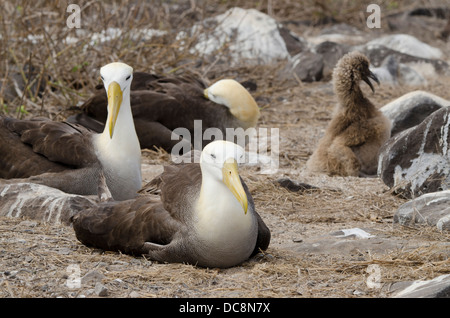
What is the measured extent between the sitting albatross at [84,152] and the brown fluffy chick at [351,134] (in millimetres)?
1988

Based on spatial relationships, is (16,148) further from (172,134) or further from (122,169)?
(172,134)

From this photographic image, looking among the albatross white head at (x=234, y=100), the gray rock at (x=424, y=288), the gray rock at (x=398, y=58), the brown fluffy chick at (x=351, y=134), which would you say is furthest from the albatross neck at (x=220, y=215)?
the gray rock at (x=398, y=58)

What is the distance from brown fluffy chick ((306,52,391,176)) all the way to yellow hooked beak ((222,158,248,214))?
3.03 metres

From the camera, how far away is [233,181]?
4.03 metres

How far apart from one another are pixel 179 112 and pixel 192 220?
3.69 meters

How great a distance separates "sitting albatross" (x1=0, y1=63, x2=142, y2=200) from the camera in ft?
18.9

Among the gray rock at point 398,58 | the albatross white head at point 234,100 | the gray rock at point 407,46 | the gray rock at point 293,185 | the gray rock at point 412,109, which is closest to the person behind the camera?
the gray rock at point 293,185

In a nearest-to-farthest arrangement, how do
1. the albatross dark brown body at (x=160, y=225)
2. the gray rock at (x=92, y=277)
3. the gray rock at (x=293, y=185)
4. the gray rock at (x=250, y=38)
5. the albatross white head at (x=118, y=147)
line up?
1. the gray rock at (x=92, y=277)
2. the albatross dark brown body at (x=160, y=225)
3. the albatross white head at (x=118, y=147)
4. the gray rock at (x=293, y=185)
5. the gray rock at (x=250, y=38)

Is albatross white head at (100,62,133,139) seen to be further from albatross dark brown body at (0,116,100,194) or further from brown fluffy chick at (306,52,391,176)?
brown fluffy chick at (306,52,391,176)

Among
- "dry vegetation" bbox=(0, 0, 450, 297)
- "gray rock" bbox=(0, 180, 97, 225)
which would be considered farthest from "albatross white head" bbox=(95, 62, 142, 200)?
"dry vegetation" bbox=(0, 0, 450, 297)

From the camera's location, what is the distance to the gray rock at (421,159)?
5.81 metres

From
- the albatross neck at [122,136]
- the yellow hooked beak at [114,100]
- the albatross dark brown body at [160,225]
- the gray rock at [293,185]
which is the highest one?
the yellow hooked beak at [114,100]

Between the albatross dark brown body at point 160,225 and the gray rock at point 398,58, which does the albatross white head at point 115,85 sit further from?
the gray rock at point 398,58

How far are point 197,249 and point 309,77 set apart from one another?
276 inches
